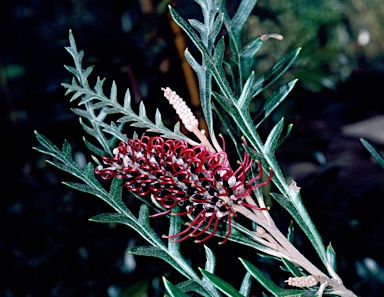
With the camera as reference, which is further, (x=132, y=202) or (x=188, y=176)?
(x=132, y=202)

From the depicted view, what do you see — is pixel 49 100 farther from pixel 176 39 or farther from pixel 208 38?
pixel 208 38

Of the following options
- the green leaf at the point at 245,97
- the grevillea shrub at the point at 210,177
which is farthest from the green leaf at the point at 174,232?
the green leaf at the point at 245,97

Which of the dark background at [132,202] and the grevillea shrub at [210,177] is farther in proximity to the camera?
the dark background at [132,202]

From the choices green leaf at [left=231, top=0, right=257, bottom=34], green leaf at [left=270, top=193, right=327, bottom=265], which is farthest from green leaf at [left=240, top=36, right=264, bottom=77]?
green leaf at [left=270, top=193, right=327, bottom=265]

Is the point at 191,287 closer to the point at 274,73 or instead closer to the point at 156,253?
the point at 156,253

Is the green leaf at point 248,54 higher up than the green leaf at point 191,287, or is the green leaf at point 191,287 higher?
the green leaf at point 248,54

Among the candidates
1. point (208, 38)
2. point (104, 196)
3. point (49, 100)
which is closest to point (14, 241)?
point (49, 100)

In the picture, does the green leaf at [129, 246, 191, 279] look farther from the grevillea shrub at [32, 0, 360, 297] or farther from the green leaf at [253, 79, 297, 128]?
the green leaf at [253, 79, 297, 128]

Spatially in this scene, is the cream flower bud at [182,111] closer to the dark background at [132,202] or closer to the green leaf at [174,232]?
the green leaf at [174,232]

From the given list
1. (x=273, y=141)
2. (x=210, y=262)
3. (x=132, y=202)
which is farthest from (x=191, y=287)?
(x=132, y=202)

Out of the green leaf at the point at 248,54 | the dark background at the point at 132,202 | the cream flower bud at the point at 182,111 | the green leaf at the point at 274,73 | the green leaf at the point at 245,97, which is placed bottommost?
the dark background at the point at 132,202

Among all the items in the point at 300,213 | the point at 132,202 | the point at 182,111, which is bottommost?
the point at 132,202
